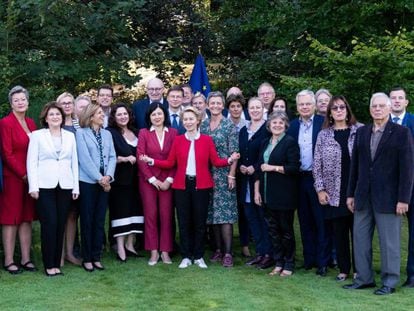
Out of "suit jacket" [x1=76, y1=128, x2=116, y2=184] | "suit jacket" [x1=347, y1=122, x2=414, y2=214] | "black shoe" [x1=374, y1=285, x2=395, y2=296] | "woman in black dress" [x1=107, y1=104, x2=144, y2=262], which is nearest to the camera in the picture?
"suit jacket" [x1=347, y1=122, x2=414, y2=214]

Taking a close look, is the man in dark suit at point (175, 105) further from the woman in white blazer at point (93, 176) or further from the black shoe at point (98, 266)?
the black shoe at point (98, 266)

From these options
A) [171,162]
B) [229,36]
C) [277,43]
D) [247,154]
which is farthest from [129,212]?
[229,36]

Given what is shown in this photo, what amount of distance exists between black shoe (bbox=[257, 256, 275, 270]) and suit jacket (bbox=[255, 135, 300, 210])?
2.41 feet

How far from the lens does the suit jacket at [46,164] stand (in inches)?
251

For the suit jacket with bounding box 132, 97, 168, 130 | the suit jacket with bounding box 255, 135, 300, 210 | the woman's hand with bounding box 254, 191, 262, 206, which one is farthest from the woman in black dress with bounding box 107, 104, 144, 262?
the suit jacket with bounding box 255, 135, 300, 210

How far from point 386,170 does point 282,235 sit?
1323 millimetres

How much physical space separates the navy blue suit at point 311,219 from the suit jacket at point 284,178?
0.16m

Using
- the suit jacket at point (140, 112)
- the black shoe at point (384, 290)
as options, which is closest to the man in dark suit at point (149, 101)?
the suit jacket at point (140, 112)

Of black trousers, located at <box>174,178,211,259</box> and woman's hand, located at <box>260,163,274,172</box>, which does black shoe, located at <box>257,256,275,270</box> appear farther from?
woman's hand, located at <box>260,163,274,172</box>

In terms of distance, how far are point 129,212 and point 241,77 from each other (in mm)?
5591

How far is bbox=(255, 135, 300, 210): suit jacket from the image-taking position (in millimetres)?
6449

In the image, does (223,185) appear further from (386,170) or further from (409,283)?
(409,283)

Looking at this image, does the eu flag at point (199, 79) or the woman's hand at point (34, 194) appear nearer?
the woman's hand at point (34, 194)

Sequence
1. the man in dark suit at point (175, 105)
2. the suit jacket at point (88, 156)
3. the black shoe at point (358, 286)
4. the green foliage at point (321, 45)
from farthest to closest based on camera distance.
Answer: the green foliage at point (321, 45) < the man in dark suit at point (175, 105) < the suit jacket at point (88, 156) < the black shoe at point (358, 286)
